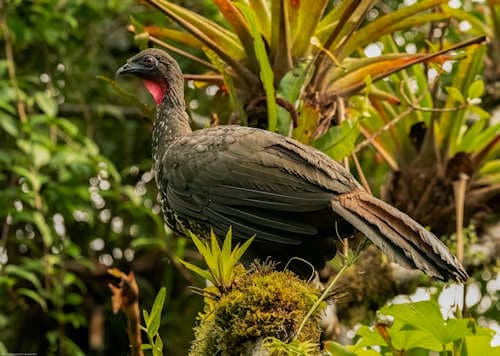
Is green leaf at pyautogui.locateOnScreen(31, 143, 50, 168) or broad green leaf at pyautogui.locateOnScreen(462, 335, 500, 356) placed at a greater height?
broad green leaf at pyautogui.locateOnScreen(462, 335, 500, 356)

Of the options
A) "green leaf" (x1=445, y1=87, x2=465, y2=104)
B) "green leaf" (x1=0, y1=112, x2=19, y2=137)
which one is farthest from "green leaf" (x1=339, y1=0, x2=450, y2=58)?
"green leaf" (x1=0, y1=112, x2=19, y2=137)

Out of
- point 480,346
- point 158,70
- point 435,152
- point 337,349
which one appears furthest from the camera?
point 435,152

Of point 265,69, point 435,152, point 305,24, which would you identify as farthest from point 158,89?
point 435,152

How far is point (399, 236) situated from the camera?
2.12 metres

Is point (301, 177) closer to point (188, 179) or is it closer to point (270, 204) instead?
point (270, 204)

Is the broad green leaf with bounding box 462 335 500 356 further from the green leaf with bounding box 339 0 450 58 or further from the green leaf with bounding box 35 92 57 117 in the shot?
the green leaf with bounding box 35 92 57 117

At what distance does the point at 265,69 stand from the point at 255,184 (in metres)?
0.44

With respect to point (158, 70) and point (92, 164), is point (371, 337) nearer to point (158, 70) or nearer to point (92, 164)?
point (158, 70)

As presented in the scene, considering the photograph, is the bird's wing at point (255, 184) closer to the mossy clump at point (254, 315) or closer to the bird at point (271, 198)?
the bird at point (271, 198)

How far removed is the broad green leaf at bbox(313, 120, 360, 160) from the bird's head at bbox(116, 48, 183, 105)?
48 centimetres

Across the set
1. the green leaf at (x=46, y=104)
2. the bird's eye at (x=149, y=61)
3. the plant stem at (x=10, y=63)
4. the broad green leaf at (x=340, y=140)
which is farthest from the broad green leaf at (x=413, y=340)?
the plant stem at (x=10, y=63)

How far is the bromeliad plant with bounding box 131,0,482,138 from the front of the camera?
8.89 ft

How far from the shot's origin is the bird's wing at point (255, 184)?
2299 mm

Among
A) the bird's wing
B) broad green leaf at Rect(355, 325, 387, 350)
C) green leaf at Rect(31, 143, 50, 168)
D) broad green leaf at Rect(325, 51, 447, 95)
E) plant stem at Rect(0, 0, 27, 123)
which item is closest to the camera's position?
broad green leaf at Rect(355, 325, 387, 350)
